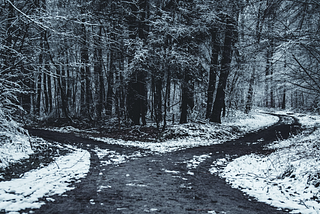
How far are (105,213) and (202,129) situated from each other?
43.9 ft

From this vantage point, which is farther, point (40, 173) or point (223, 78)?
point (223, 78)

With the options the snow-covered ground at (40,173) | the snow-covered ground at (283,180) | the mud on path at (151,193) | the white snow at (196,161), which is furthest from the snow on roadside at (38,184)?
the snow-covered ground at (283,180)

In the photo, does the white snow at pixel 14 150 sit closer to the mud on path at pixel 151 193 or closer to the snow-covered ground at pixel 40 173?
the snow-covered ground at pixel 40 173

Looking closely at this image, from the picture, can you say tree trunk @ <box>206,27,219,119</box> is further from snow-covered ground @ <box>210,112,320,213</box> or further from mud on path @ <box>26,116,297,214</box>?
mud on path @ <box>26,116,297,214</box>

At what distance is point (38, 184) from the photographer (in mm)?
5547

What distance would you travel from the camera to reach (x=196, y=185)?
6219 mm

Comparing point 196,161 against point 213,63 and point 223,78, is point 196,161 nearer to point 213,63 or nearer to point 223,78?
point 223,78

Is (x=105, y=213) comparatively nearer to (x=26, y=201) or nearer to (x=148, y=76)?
(x=26, y=201)

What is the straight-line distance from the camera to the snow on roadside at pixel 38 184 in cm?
438

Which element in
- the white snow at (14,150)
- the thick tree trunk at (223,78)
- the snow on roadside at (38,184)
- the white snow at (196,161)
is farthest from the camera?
the thick tree trunk at (223,78)

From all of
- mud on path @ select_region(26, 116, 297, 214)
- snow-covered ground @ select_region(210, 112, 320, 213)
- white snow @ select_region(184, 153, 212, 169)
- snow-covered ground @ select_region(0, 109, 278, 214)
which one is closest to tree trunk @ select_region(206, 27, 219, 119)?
snow-covered ground @ select_region(0, 109, 278, 214)

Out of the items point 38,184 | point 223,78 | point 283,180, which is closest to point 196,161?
point 283,180

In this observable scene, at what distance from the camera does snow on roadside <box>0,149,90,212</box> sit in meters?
4.38

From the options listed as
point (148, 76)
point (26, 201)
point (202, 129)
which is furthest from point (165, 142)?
point (26, 201)
